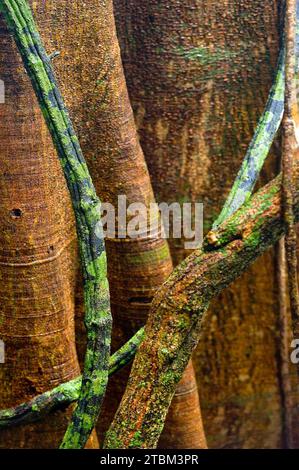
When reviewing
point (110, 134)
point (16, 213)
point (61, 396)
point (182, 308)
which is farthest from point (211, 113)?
point (61, 396)

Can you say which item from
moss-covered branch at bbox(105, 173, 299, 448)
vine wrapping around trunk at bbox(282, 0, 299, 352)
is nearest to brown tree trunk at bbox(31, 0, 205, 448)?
moss-covered branch at bbox(105, 173, 299, 448)

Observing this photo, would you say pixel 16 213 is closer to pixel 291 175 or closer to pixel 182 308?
pixel 182 308

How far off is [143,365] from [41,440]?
0.80m

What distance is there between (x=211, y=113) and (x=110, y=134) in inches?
16.9

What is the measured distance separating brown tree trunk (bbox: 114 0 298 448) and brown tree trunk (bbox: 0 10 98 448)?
0.49 meters

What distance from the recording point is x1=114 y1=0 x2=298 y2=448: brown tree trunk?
2.74 metres

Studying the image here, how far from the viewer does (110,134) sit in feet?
8.50

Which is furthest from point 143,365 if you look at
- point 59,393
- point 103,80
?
point 103,80

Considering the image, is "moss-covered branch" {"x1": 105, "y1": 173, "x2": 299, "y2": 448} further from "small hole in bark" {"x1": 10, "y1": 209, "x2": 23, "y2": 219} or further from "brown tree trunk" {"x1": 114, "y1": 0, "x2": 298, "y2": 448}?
"brown tree trunk" {"x1": 114, "y1": 0, "x2": 298, "y2": 448}

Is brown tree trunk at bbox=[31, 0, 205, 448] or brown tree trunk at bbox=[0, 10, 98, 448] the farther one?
brown tree trunk at bbox=[31, 0, 205, 448]

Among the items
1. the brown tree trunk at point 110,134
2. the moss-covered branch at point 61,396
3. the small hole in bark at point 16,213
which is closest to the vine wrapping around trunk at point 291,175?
the moss-covered branch at point 61,396

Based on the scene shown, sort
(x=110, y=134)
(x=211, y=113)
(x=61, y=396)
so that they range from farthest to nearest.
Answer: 1. (x=211, y=113)
2. (x=110, y=134)
3. (x=61, y=396)

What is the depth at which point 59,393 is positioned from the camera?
2.27m
